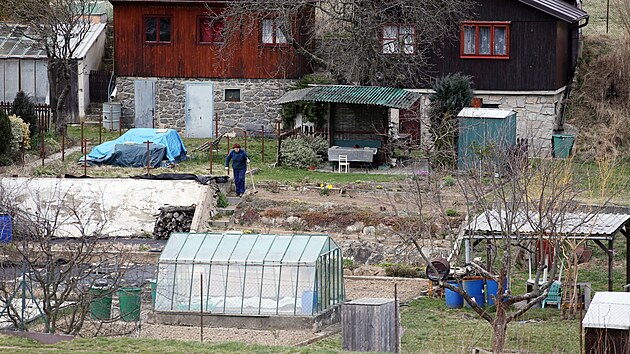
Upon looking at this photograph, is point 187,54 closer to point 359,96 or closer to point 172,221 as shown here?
point 359,96

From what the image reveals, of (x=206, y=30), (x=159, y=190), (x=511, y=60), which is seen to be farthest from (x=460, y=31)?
(x=159, y=190)

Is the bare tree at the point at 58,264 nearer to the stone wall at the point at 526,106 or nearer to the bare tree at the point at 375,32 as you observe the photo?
the bare tree at the point at 375,32

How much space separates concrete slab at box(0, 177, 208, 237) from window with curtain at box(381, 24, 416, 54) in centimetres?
997

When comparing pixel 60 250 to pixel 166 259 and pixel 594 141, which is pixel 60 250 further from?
pixel 594 141

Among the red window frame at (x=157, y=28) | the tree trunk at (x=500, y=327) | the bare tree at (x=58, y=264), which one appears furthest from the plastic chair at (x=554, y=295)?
the red window frame at (x=157, y=28)

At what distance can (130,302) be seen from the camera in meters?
26.1

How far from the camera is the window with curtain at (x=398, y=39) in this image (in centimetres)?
4194

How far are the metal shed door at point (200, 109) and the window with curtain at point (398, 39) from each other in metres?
6.65

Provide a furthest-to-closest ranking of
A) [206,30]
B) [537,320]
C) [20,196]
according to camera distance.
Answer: [206,30] → [20,196] → [537,320]

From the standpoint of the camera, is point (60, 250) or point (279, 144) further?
point (279, 144)

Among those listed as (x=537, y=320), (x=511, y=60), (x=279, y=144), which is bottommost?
(x=537, y=320)

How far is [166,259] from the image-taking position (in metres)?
27.2

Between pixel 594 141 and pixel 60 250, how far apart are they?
59.4ft

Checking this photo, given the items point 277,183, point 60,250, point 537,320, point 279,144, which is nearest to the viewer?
point 537,320
